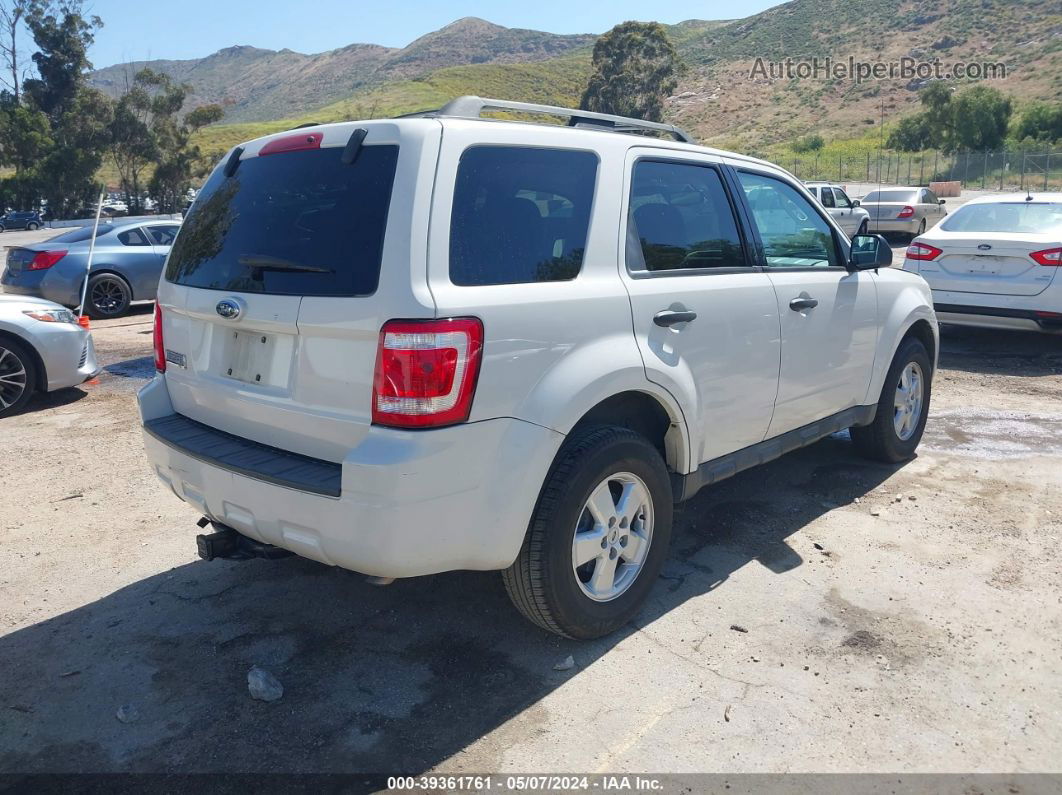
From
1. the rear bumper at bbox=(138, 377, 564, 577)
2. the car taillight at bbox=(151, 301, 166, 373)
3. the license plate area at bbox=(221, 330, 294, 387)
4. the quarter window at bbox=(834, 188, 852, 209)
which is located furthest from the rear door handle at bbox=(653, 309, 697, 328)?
the quarter window at bbox=(834, 188, 852, 209)

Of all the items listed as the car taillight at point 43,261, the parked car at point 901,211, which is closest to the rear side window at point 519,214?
the car taillight at point 43,261

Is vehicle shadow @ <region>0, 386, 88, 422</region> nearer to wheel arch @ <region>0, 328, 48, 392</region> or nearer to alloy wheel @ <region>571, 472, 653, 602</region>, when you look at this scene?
wheel arch @ <region>0, 328, 48, 392</region>

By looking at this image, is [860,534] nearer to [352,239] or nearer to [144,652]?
[352,239]

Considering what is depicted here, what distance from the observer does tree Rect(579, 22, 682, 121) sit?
213ft

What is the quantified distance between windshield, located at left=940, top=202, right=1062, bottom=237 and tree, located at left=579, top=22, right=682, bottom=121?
57.4 meters

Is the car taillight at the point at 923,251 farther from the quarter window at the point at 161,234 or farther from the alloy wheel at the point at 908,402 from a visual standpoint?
the quarter window at the point at 161,234

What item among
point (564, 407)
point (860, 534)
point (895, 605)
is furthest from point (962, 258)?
point (564, 407)

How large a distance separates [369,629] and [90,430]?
13.9 feet

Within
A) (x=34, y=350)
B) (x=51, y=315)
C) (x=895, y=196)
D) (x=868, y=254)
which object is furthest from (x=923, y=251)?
(x=895, y=196)

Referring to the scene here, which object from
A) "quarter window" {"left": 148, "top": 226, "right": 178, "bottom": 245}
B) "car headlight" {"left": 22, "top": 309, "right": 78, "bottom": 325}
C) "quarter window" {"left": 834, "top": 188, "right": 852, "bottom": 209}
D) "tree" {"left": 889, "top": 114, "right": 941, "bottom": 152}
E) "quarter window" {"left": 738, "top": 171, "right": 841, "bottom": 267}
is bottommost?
"car headlight" {"left": 22, "top": 309, "right": 78, "bottom": 325}

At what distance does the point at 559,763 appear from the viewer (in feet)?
9.14

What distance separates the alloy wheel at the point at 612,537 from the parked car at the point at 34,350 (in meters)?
5.86

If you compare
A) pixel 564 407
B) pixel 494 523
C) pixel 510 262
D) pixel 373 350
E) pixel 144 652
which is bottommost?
pixel 144 652

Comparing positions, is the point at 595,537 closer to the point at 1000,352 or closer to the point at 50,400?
the point at 50,400
